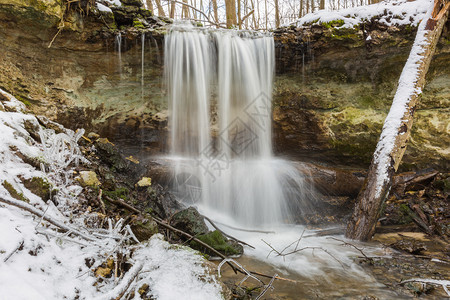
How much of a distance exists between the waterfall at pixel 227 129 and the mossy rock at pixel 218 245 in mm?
1655

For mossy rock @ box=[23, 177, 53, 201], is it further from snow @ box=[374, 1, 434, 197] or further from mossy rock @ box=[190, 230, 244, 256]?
snow @ box=[374, 1, 434, 197]

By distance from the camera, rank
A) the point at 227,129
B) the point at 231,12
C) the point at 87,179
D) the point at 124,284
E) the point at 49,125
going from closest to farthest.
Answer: the point at 124,284 → the point at 87,179 → the point at 49,125 → the point at 227,129 → the point at 231,12

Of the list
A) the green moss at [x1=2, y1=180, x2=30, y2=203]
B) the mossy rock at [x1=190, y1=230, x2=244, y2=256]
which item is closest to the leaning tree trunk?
the mossy rock at [x1=190, y1=230, x2=244, y2=256]

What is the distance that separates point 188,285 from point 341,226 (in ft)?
14.1

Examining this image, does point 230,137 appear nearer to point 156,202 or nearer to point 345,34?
point 156,202

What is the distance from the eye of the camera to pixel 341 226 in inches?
204

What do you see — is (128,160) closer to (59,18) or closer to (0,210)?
(59,18)

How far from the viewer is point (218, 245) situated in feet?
10.6

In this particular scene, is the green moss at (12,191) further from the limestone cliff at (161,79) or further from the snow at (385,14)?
the snow at (385,14)

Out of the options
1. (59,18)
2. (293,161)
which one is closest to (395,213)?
(293,161)

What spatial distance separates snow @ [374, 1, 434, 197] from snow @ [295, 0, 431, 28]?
0.90 metres

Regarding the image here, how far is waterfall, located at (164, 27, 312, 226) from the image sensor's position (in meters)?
5.44

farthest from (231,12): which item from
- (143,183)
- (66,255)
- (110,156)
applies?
(66,255)

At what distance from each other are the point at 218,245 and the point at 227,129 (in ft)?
12.6
